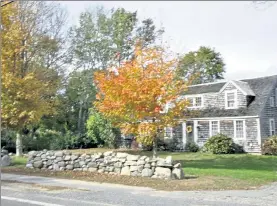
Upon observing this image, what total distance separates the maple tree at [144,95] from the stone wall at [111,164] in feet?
7.69

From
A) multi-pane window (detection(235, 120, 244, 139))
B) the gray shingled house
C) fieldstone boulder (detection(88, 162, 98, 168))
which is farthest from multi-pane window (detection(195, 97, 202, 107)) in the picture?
fieldstone boulder (detection(88, 162, 98, 168))

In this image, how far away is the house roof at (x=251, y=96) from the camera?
25.5 metres

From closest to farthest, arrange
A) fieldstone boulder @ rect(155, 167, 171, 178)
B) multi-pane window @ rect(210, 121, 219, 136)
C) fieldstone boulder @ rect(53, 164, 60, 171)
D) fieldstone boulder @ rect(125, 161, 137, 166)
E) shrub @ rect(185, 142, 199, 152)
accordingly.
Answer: fieldstone boulder @ rect(155, 167, 171, 178)
fieldstone boulder @ rect(125, 161, 137, 166)
fieldstone boulder @ rect(53, 164, 60, 171)
shrub @ rect(185, 142, 199, 152)
multi-pane window @ rect(210, 121, 219, 136)

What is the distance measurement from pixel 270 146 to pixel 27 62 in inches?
592

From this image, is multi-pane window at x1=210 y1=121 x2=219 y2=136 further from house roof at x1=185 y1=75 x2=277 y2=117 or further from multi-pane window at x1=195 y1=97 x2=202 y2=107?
multi-pane window at x1=195 y1=97 x2=202 y2=107

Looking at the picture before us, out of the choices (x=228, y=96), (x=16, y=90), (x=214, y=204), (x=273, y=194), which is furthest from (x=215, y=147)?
(x=214, y=204)

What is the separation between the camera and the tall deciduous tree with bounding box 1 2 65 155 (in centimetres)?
1747

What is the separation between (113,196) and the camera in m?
9.72

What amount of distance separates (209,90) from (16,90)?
51.4 ft

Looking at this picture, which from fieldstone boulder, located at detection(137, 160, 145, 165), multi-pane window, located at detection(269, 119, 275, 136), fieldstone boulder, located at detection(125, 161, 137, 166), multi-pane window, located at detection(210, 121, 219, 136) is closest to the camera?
fieldstone boulder, located at detection(137, 160, 145, 165)

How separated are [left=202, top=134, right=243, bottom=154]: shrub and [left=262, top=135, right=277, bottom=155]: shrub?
6.29 feet

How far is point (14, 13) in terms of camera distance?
18.1 meters

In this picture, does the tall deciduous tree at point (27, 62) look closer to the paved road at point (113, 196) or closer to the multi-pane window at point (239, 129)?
the paved road at point (113, 196)

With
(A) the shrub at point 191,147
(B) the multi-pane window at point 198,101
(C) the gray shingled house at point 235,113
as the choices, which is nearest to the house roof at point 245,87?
(C) the gray shingled house at point 235,113
